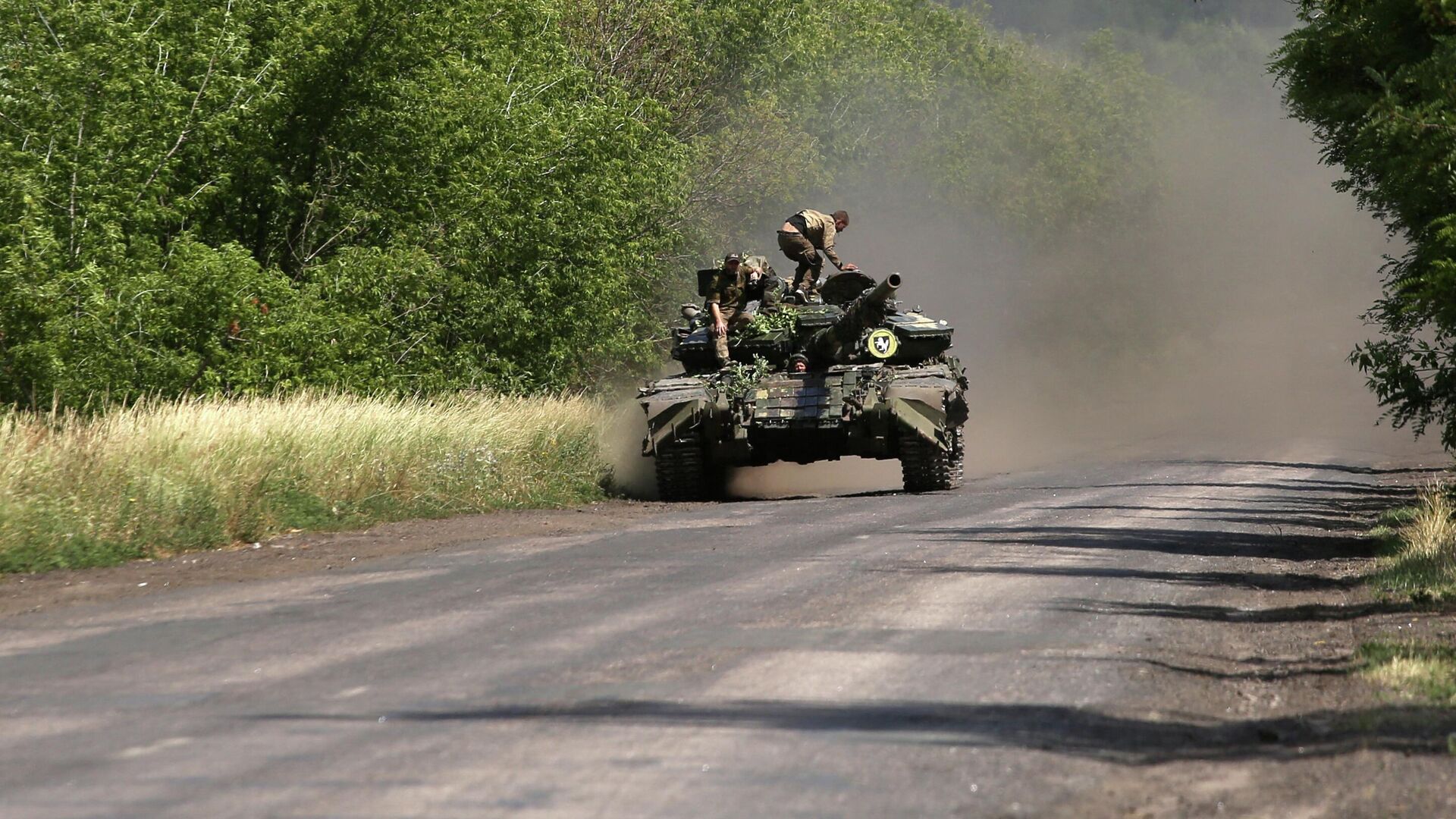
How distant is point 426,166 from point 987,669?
18854mm

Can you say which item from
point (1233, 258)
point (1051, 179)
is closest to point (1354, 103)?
point (1051, 179)

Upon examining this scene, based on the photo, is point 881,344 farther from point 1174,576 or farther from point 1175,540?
point 1174,576

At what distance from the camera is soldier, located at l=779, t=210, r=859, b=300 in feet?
77.3

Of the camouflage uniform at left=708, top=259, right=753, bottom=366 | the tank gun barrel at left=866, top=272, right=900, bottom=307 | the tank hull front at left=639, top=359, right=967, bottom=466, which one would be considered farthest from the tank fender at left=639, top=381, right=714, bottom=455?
the tank gun barrel at left=866, top=272, right=900, bottom=307

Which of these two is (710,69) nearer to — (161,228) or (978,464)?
(978,464)

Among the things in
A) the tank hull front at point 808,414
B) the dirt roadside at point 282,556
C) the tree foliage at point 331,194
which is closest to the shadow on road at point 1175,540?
the dirt roadside at point 282,556

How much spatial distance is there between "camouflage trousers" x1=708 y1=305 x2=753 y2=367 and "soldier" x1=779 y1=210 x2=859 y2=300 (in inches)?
50.5

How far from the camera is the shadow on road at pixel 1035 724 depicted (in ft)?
21.7

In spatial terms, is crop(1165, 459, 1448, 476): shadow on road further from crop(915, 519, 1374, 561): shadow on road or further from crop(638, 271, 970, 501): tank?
crop(915, 519, 1374, 561): shadow on road

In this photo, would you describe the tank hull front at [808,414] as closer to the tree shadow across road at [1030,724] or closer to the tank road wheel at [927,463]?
the tank road wheel at [927,463]

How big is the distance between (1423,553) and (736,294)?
1088 centimetres

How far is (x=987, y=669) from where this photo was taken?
321 inches

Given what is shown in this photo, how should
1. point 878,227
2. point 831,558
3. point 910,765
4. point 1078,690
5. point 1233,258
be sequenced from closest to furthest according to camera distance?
point 910,765
point 1078,690
point 831,558
point 878,227
point 1233,258

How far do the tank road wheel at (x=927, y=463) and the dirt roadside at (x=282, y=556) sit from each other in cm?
314
